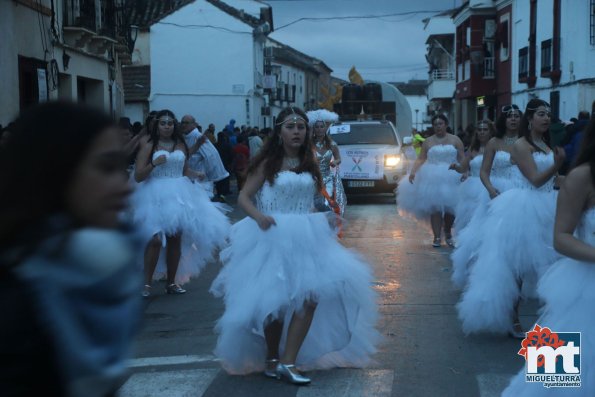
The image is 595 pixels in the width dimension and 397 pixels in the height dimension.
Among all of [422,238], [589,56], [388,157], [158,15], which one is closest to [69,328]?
[422,238]

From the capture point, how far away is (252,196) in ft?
20.6

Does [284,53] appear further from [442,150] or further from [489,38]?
[442,150]

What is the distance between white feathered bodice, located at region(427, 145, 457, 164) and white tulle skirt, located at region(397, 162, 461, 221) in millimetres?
74

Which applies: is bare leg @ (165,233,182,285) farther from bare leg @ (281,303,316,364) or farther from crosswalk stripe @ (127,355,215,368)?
bare leg @ (281,303,316,364)

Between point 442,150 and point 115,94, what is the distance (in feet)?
56.0

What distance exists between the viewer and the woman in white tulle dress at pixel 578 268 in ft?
13.9

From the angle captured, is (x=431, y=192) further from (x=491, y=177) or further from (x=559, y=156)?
(x=559, y=156)

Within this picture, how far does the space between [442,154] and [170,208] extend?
5.42 metres

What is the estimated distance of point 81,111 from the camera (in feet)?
6.64

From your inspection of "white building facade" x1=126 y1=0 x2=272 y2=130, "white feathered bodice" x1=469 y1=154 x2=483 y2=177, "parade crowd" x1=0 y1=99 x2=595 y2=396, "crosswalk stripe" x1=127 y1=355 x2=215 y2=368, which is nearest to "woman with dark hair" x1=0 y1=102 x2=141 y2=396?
"parade crowd" x1=0 y1=99 x2=595 y2=396

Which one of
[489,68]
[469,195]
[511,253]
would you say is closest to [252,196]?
[511,253]

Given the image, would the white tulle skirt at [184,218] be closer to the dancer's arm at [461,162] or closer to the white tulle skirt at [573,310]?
the dancer's arm at [461,162]

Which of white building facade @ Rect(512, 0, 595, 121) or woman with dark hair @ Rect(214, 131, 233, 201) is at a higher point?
white building facade @ Rect(512, 0, 595, 121)

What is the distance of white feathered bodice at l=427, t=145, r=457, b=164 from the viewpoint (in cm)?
1323
